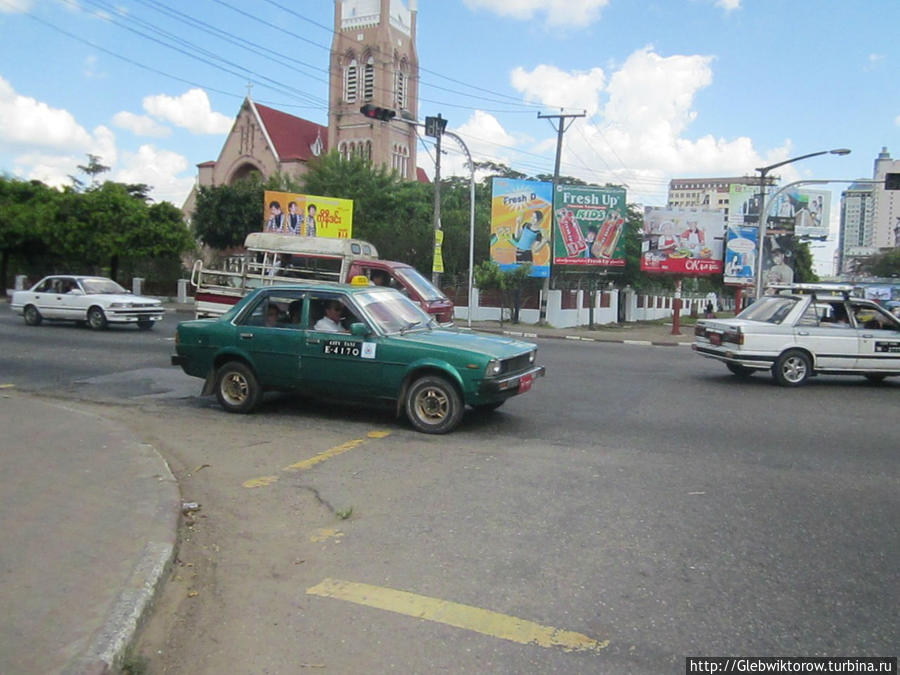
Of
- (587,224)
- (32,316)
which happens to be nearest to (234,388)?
(32,316)

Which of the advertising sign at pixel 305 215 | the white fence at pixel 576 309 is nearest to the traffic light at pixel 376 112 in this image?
the white fence at pixel 576 309

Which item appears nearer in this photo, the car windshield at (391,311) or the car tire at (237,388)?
the car windshield at (391,311)

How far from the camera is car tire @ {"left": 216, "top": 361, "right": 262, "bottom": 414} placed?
363 inches

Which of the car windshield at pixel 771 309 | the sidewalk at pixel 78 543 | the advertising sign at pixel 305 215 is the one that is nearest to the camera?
the sidewalk at pixel 78 543

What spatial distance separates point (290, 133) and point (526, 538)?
219 feet

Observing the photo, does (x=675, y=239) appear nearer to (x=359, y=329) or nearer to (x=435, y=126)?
(x=435, y=126)

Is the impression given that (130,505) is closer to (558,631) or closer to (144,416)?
(558,631)

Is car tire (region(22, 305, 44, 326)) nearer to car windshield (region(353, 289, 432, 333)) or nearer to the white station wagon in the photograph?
car windshield (region(353, 289, 432, 333))

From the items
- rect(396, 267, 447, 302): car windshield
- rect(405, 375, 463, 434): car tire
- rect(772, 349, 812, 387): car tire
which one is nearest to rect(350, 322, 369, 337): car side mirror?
rect(405, 375, 463, 434): car tire

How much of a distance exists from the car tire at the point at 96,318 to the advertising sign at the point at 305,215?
45.8 ft

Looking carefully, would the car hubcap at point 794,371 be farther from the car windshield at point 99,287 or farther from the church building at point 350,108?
the church building at point 350,108

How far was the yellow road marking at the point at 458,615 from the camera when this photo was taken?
364 cm

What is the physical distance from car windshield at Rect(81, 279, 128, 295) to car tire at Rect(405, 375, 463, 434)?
1536 cm

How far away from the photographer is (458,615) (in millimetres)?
3898
